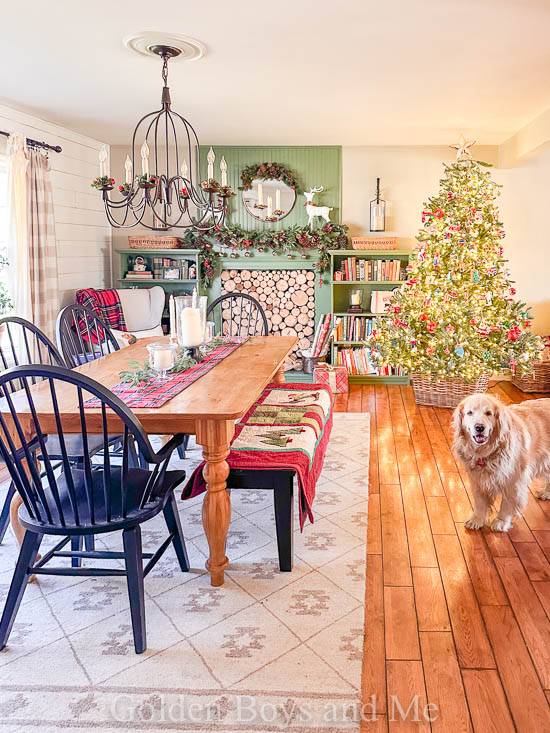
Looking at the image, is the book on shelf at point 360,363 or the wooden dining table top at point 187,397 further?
the book on shelf at point 360,363

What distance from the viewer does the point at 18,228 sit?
4.86 meters

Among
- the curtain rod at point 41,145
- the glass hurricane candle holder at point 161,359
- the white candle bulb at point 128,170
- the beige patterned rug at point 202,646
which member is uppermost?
the curtain rod at point 41,145

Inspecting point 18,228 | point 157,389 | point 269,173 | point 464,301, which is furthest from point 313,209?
point 157,389

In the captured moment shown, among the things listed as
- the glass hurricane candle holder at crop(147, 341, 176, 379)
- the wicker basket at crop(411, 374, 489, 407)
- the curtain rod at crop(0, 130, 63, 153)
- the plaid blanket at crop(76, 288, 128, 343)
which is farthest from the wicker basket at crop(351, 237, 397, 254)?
the glass hurricane candle holder at crop(147, 341, 176, 379)

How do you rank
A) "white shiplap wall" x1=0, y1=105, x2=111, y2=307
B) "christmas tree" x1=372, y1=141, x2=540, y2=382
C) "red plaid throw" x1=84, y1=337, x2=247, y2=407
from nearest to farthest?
"red plaid throw" x1=84, y1=337, x2=247, y2=407 → "christmas tree" x1=372, y1=141, x2=540, y2=382 → "white shiplap wall" x1=0, y1=105, x2=111, y2=307

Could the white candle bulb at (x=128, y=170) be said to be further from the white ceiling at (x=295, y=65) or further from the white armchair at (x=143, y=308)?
the white armchair at (x=143, y=308)

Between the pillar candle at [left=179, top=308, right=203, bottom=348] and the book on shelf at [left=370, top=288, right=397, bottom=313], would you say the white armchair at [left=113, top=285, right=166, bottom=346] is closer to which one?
the book on shelf at [left=370, top=288, right=397, bottom=313]

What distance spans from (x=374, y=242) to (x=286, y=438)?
12.9 feet

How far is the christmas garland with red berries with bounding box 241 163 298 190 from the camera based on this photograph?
6.53 metres

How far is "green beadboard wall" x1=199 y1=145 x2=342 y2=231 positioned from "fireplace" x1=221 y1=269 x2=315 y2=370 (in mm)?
521

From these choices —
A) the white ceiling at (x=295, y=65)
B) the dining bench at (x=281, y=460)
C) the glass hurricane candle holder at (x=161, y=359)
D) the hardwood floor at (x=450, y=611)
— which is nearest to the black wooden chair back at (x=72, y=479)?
the dining bench at (x=281, y=460)

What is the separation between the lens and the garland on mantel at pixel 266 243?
6.52 m

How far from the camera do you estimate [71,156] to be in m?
5.84

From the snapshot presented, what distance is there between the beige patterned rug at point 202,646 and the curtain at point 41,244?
254cm
